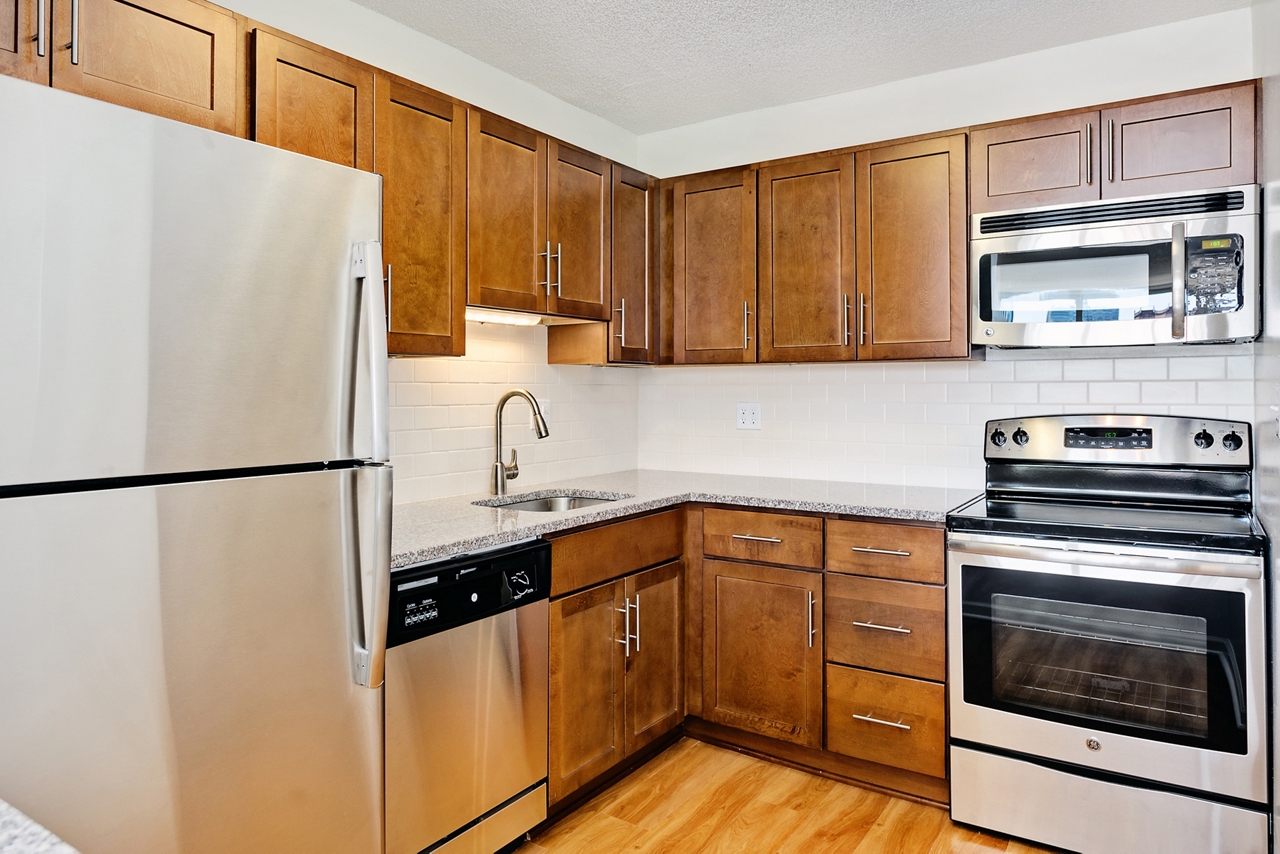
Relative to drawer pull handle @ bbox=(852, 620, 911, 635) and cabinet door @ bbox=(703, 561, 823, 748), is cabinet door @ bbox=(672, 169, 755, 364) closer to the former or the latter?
cabinet door @ bbox=(703, 561, 823, 748)

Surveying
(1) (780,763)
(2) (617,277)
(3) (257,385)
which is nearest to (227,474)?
(3) (257,385)

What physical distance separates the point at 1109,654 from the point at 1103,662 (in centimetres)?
3

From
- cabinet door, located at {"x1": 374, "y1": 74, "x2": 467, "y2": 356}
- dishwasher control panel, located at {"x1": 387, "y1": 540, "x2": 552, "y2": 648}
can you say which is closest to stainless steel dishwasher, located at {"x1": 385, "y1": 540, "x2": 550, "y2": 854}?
dishwasher control panel, located at {"x1": 387, "y1": 540, "x2": 552, "y2": 648}

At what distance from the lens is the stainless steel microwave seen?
2.26 m

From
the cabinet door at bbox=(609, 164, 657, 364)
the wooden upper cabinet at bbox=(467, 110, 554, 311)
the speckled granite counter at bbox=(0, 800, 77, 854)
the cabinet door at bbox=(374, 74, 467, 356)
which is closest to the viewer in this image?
the speckled granite counter at bbox=(0, 800, 77, 854)

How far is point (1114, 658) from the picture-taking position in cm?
214

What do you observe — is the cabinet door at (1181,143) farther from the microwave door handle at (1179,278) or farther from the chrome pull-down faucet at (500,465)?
the chrome pull-down faucet at (500,465)

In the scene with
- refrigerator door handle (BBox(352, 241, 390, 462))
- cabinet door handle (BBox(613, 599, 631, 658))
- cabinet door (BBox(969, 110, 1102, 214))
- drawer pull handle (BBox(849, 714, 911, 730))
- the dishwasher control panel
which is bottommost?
drawer pull handle (BBox(849, 714, 911, 730))

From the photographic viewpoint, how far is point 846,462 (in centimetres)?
321

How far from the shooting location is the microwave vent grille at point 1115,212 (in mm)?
2281

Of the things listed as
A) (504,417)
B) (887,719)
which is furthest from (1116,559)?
(504,417)

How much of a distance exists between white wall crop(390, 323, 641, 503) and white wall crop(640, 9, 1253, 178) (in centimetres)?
112

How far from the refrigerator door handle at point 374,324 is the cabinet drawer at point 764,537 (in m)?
1.56

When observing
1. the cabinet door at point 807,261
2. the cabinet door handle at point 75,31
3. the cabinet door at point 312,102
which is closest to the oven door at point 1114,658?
the cabinet door at point 807,261
